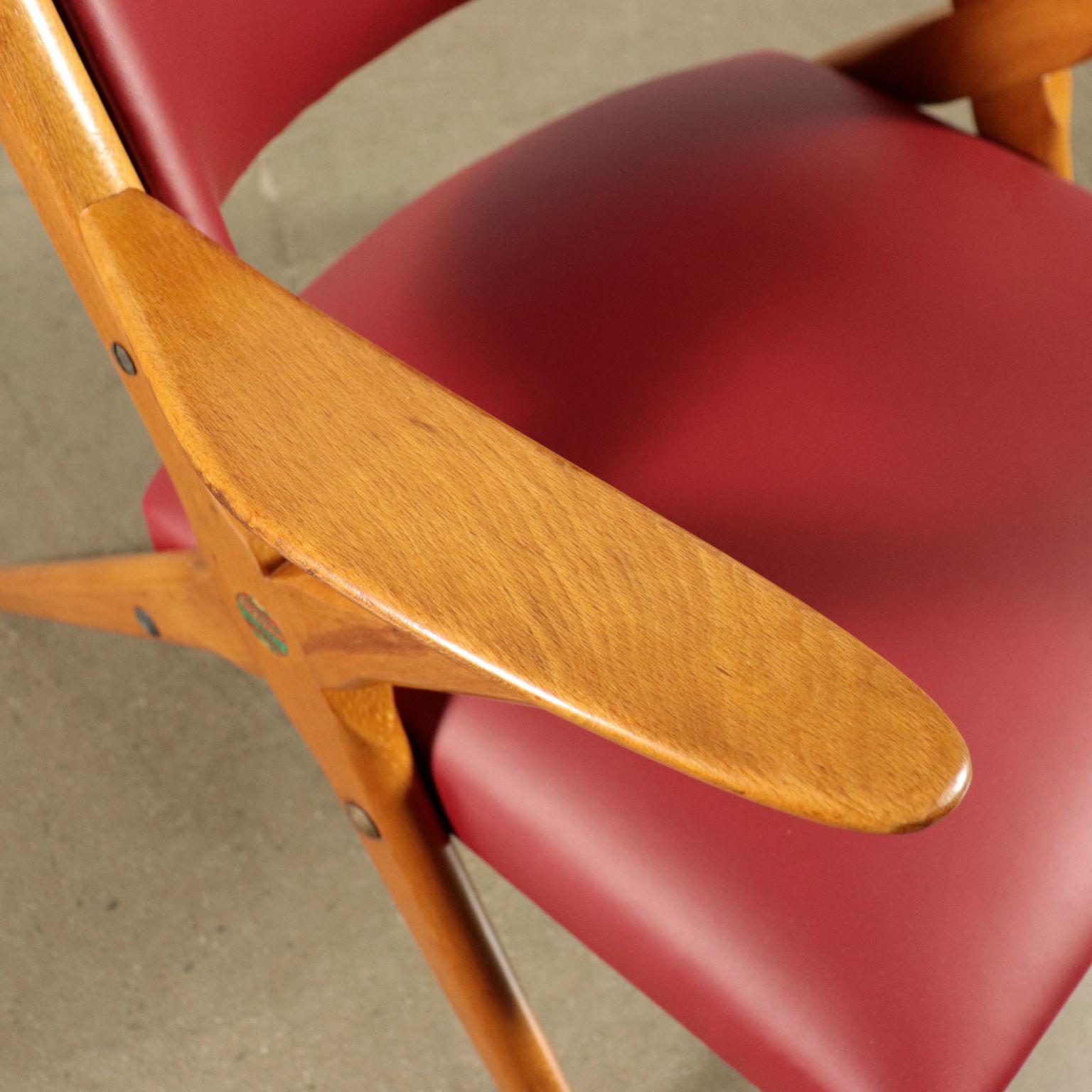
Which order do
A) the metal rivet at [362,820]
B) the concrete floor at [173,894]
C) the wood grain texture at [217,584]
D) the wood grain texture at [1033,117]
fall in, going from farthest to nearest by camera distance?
the concrete floor at [173,894]
the wood grain texture at [1033,117]
the metal rivet at [362,820]
the wood grain texture at [217,584]

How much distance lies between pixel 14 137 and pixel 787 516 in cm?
33

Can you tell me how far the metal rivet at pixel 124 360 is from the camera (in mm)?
462

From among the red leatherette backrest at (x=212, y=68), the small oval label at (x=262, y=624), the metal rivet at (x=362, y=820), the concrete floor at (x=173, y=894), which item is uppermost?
the red leatherette backrest at (x=212, y=68)

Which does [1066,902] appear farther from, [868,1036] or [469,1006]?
[469,1006]

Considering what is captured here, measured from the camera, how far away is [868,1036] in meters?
0.44

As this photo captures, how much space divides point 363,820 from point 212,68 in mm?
339

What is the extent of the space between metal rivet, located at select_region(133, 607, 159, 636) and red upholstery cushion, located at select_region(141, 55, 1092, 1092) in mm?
217

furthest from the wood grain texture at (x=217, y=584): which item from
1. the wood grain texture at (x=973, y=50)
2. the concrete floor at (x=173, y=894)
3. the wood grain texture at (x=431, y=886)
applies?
the wood grain texture at (x=973, y=50)

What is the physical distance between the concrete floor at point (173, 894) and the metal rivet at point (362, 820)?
1.07 ft

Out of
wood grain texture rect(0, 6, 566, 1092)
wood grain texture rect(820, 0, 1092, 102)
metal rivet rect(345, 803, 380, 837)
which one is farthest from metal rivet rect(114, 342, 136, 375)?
wood grain texture rect(820, 0, 1092, 102)

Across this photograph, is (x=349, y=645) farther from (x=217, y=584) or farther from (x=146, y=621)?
(x=146, y=621)

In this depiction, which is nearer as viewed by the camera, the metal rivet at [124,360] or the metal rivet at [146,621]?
the metal rivet at [124,360]

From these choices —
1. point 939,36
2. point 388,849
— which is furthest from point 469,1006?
point 939,36

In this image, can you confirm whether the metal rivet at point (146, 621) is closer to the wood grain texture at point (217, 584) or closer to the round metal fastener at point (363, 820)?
the wood grain texture at point (217, 584)
